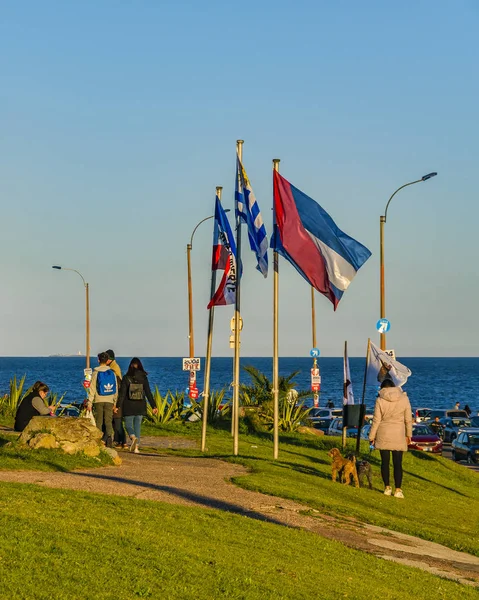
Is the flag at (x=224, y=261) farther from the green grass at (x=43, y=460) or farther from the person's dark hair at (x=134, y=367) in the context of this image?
the green grass at (x=43, y=460)

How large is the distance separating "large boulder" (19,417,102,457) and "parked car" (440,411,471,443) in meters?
33.3

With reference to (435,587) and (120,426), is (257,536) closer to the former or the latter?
(435,587)

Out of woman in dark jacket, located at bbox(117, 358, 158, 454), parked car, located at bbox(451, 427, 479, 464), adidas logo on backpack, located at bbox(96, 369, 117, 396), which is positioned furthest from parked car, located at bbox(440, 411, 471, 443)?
adidas logo on backpack, located at bbox(96, 369, 117, 396)

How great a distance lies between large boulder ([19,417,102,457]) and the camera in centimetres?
1529

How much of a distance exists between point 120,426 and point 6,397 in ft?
42.1

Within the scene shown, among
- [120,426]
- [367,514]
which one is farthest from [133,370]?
[367,514]

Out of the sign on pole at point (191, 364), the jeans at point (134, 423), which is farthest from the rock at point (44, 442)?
the sign on pole at point (191, 364)

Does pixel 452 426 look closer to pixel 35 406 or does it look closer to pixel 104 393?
pixel 104 393

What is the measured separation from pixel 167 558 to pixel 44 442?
782cm

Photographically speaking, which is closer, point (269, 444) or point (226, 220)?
point (226, 220)

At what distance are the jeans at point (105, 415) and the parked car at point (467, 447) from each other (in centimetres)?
2162

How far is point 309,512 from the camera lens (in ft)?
39.8

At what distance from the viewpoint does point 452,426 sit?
49.3m

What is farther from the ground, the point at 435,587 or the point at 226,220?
the point at 226,220
